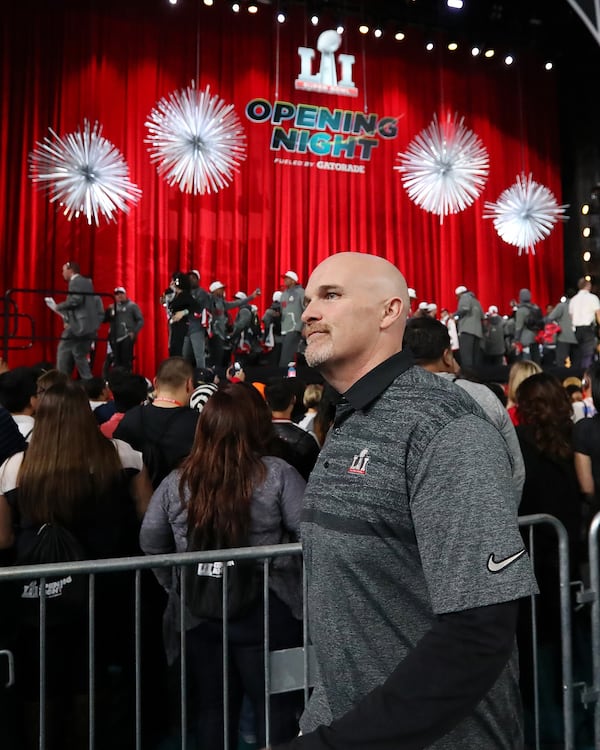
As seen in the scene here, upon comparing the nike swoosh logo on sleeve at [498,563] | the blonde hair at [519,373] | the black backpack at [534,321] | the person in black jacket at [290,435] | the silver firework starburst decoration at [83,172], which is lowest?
the nike swoosh logo on sleeve at [498,563]

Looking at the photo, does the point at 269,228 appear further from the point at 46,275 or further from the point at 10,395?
the point at 10,395

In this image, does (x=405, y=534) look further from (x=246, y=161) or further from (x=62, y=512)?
(x=246, y=161)

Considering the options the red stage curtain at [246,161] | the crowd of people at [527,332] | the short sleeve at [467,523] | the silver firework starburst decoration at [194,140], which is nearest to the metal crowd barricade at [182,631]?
the short sleeve at [467,523]

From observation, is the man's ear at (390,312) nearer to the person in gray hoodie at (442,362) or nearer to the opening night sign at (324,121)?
the person in gray hoodie at (442,362)

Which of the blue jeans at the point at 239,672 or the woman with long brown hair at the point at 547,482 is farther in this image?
the woman with long brown hair at the point at 547,482

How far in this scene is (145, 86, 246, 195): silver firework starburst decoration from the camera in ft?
43.1

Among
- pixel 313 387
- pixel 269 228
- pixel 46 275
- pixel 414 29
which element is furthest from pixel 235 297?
pixel 313 387

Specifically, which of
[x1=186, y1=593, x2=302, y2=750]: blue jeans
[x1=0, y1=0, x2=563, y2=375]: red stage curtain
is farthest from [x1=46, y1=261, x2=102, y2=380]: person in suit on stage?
[x1=186, y1=593, x2=302, y2=750]: blue jeans

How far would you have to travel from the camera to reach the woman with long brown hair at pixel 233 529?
2.24 meters

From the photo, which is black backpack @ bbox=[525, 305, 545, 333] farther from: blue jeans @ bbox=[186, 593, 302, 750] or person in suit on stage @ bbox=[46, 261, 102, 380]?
blue jeans @ bbox=[186, 593, 302, 750]

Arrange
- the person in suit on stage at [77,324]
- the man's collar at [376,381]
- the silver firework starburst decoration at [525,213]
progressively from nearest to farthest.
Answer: the man's collar at [376,381] → the person in suit on stage at [77,324] → the silver firework starburst decoration at [525,213]

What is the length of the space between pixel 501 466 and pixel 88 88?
13.1 metres

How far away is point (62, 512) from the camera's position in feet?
7.41

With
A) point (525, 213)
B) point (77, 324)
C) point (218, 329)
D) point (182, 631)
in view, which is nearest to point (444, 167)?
point (525, 213)
